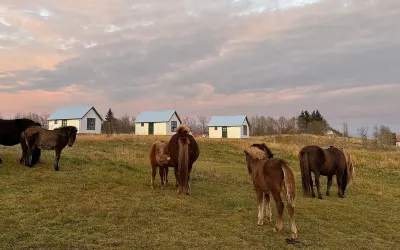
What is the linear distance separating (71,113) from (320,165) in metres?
44.6

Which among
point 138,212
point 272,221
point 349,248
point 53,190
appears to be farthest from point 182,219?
point 53,190

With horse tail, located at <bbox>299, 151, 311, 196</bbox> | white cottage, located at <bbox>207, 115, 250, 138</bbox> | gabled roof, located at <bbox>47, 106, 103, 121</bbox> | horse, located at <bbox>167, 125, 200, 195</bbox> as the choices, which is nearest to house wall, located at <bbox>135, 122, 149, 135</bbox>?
gabled roof, located at <bbox>47, 106, 103, 121</bbox>

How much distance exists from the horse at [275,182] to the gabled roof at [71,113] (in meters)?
44.4

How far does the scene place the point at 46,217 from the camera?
25.2 ft

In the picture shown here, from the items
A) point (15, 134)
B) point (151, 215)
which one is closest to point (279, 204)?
point (151, 215)

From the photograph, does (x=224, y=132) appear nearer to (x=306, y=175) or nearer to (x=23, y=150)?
(x=306, y=175)

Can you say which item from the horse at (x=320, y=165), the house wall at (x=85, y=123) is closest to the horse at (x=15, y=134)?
the horse at (x=320, y=165)

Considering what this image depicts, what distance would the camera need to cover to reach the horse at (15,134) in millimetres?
12586

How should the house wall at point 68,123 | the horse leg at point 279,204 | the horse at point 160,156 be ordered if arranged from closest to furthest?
the horse leg at point 279,204 < the horse at point 160,156 < the house wall at point 68,123

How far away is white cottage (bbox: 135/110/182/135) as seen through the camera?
5469 cm

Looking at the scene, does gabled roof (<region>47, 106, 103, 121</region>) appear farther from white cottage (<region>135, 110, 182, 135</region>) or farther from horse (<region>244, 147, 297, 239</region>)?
horse (<region>244, 147, 297, 239</region>)

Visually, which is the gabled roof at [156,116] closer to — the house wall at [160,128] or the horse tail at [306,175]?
the house wall at [160,128]

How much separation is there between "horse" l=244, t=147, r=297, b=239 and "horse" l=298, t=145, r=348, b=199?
4.97 meters

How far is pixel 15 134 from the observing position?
12.7 meters
